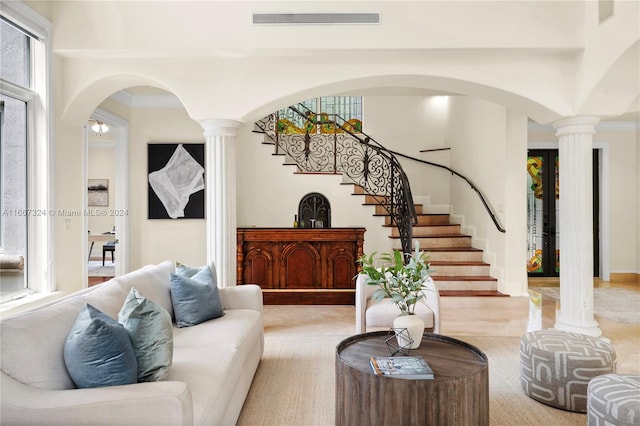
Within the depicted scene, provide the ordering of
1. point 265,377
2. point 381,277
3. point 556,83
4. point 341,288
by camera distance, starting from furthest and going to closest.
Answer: point 341,288 → point 556,83 → point 265,377 → point 381,277

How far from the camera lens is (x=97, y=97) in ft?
14.4

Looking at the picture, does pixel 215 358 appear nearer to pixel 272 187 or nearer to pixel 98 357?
pixel 98 357

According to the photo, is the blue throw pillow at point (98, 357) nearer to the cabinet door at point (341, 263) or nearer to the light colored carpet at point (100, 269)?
the cabinet door at point (341, 263)

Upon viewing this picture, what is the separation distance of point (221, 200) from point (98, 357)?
2694 mm

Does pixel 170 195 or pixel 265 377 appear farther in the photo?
pixel 170 195

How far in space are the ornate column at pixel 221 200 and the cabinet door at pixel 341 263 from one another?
1.67m

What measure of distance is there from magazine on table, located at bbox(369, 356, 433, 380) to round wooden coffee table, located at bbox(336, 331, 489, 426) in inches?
1.7

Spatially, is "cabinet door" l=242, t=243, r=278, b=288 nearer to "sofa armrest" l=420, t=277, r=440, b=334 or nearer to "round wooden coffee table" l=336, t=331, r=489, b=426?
"sofa armrest" l=420, t=277, r=440, b=334

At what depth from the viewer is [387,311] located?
12.8 ft

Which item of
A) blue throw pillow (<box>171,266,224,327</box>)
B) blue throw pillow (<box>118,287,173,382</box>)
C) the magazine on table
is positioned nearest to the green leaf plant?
the magazine on table

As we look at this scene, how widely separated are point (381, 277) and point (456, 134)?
5568 millimetres

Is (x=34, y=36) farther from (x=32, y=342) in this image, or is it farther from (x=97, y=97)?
(x=32, y=342)

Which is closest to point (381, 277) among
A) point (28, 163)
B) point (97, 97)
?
point (28, 163)

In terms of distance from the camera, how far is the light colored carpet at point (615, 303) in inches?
205
